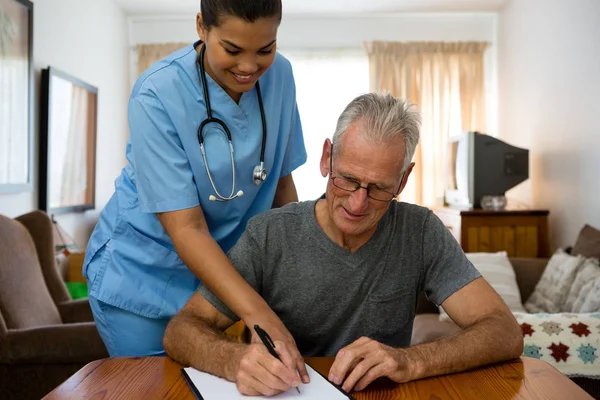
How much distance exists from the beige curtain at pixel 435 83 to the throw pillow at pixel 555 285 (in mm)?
2589

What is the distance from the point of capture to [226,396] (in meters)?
1.11

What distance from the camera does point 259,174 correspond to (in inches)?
64.4

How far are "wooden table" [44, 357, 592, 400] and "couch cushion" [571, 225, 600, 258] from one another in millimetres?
2336

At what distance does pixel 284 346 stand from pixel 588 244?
2.74 metres

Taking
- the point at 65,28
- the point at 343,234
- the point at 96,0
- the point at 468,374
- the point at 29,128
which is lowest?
the point at 468,374

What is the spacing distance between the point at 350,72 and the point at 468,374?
5354mm

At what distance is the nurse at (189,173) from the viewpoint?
1450 millimetres

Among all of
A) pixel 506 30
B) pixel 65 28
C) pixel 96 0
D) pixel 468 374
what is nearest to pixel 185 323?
pixel 468 374

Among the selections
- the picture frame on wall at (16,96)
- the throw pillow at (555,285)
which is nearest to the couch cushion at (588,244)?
the throw pillow at (555,285)

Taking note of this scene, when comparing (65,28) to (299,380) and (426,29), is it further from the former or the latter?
(299,380)

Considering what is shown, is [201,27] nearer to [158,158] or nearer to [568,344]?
[158,158]

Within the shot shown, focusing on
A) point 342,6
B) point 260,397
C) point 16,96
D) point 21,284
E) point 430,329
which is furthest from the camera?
point 342,6

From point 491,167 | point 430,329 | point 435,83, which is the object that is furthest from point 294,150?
point 435,83

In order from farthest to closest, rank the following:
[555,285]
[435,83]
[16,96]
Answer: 1. [435,83]
2. [16,96]
3. [555,285]
